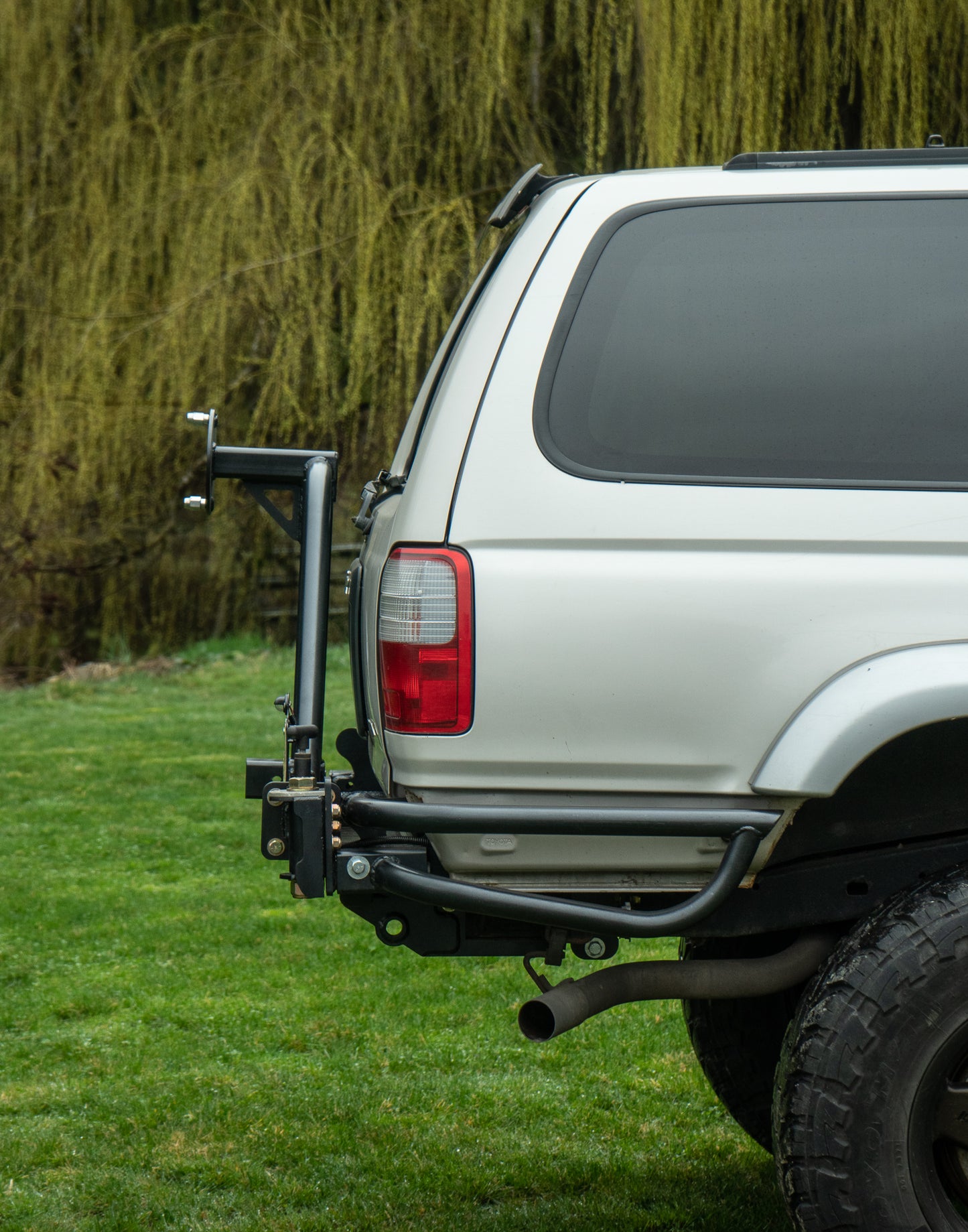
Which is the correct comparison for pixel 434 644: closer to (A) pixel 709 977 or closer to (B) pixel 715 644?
(B) pixel 715 644

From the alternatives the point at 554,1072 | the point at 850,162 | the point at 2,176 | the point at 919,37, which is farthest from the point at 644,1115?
the point at 2,176

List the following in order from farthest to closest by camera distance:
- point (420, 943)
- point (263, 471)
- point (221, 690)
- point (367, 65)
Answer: point (221, 690), point (367, 65), point (263, 471), point (420, 943)

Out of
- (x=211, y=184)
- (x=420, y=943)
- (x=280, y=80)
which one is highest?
(x=280, y=80)

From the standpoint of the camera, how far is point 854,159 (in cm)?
278

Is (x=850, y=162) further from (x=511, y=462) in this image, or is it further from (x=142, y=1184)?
(x=142, y=1184)

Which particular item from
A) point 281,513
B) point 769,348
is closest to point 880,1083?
point 769,348

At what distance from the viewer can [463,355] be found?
8.72ft

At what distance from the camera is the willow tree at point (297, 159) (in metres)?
7.02

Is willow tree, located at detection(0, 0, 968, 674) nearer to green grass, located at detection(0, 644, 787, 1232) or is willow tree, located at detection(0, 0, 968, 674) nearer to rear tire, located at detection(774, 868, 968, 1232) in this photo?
green grass, located at detection(0, 644, 787, 1232)

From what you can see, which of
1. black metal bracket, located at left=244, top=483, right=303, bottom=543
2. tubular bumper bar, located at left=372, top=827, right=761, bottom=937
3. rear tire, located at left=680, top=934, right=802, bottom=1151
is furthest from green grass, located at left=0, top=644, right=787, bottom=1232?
black metal bracket, located at left=244, top=483, right=303, bottom=543

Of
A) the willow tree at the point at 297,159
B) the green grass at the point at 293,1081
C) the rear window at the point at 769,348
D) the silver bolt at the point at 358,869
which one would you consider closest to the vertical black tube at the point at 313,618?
the silver bolt at the point at 358,869

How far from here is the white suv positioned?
2479 millimetres

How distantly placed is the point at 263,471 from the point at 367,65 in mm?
6586

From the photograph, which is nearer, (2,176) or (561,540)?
(561,540)
